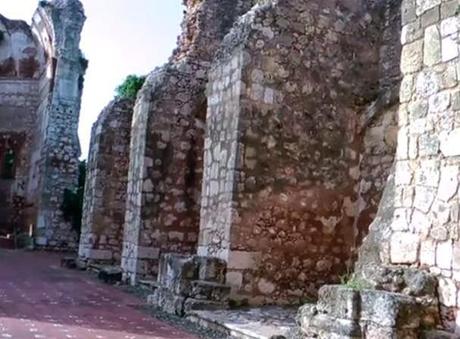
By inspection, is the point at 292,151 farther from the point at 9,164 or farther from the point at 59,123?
the point at 9,164

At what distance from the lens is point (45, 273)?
12391mm

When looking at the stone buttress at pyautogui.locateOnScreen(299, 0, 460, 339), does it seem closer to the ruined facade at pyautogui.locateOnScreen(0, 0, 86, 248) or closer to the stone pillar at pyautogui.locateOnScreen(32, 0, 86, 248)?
the stone pillar at pyautogui.locateOnScreen(32, 0, 86, 248)

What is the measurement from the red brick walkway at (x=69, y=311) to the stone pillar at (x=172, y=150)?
1123mm

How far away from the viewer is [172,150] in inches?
443

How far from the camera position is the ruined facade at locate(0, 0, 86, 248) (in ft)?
70.5

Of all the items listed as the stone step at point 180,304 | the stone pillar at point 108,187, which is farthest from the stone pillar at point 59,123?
the stone step at point 180,304

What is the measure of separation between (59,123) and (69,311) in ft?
51.4

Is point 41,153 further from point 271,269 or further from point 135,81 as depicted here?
point 271,269

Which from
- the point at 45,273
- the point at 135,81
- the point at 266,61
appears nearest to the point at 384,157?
the point at 266,61

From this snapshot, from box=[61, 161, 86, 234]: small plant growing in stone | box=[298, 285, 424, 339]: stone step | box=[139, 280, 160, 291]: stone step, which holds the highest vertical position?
box=[61, 161, 86, 234]: small plant growing in stone

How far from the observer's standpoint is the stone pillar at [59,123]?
21219 mm

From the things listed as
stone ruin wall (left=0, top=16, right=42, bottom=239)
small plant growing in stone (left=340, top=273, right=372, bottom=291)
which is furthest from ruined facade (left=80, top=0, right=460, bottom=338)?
stone ruin wall (left=0, top=16, right=42, bottom=239)

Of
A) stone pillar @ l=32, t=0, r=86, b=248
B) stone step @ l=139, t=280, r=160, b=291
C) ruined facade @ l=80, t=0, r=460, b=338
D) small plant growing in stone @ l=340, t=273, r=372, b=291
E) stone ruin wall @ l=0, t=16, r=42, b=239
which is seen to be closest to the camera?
small plant growing in stone @ l=340, t=273, r=372, b=291

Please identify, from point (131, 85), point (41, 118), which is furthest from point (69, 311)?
point (41, 118)
